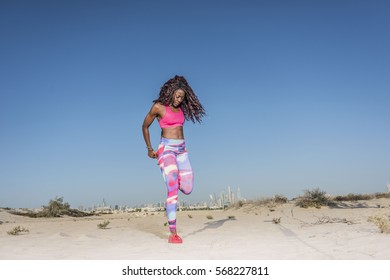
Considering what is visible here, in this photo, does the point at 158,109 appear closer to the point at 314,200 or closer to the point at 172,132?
the point at 172,132

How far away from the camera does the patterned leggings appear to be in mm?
5977

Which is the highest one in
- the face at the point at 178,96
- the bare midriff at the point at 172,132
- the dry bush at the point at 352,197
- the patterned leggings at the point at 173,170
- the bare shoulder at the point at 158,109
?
the face at the point at 178,96

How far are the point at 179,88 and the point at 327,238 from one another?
313 cm

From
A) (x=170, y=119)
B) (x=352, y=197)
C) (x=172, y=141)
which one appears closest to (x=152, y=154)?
(x=172, y=141)

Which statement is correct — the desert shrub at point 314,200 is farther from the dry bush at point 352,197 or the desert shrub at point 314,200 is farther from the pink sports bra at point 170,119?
the pink sports bra at point 170,119

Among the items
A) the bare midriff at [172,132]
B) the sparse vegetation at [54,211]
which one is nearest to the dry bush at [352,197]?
the sparse vegetation at [54,211]

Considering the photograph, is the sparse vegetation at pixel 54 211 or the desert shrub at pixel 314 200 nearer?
the desert shrub at pixel 314 200

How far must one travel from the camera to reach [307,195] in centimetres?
1545

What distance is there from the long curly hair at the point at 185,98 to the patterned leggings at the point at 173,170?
62cm

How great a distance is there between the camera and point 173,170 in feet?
19.7

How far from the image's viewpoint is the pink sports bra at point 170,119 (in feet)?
20.3

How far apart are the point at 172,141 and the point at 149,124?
495 millimetres
